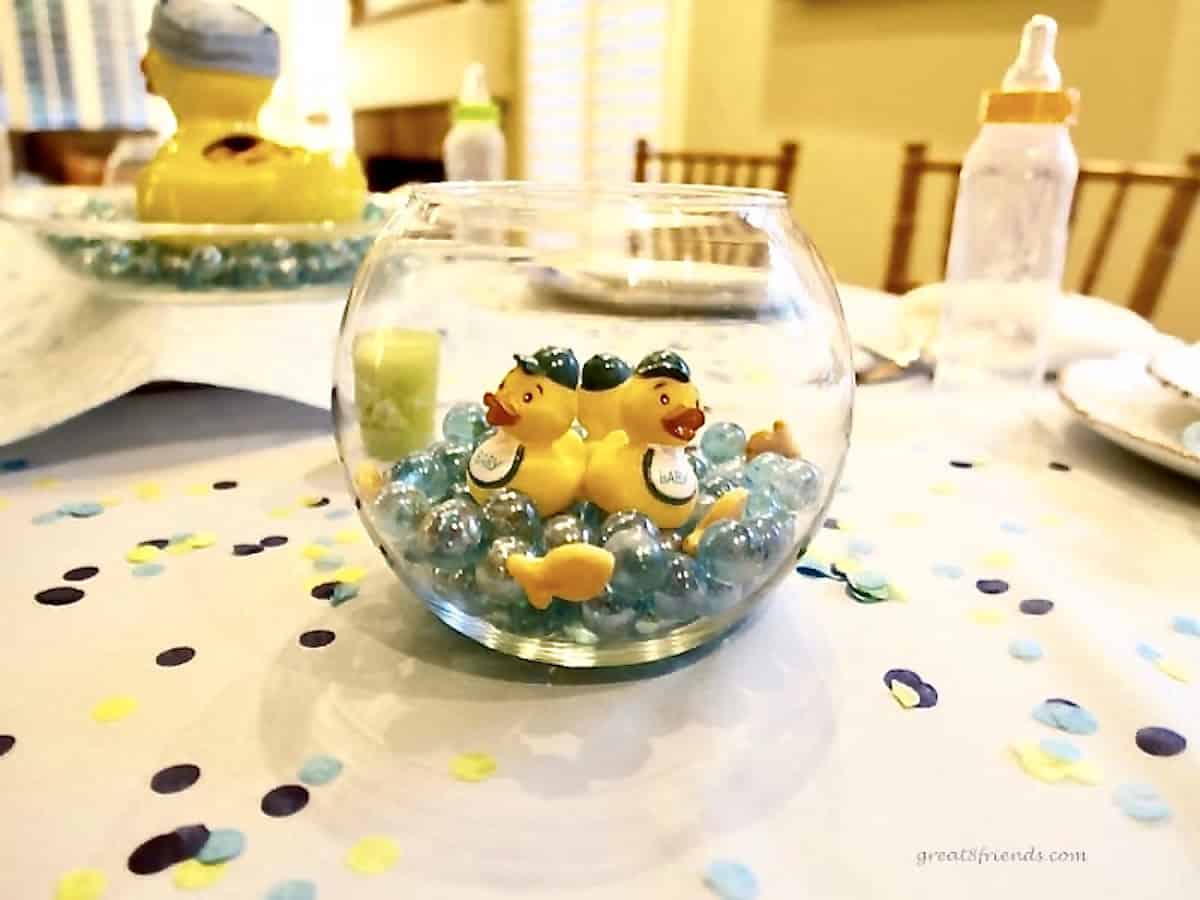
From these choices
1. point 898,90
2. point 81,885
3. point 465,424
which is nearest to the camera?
point 81,885

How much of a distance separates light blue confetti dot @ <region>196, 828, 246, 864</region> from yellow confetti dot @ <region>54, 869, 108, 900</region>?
28 mm

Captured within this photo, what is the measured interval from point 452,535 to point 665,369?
0.11 m

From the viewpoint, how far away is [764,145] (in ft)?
7.55

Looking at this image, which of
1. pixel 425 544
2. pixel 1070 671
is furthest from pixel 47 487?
pixel 1070 671

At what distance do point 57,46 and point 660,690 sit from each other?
5.90 m

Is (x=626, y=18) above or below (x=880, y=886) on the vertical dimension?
above

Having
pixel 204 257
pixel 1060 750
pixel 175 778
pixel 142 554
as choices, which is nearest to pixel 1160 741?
pixel 1060 750

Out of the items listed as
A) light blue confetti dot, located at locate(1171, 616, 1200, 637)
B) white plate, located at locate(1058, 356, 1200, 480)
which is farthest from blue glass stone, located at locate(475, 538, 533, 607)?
white plate, located at locate(1058, 356, 1200, 480)

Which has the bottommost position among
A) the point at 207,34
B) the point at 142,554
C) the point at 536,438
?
the point at 142,554

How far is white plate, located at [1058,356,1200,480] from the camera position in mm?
641

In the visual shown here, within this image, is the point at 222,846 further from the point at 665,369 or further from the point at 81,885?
the point at 665,369

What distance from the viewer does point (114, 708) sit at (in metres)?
0.39

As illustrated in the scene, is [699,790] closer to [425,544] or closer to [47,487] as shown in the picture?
[425,544]

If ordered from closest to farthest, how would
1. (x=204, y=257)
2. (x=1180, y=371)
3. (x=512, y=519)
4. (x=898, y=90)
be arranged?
(x=512, y=519), (x=1180, y=371), (x=204, y=257), (x=898, y=90)
